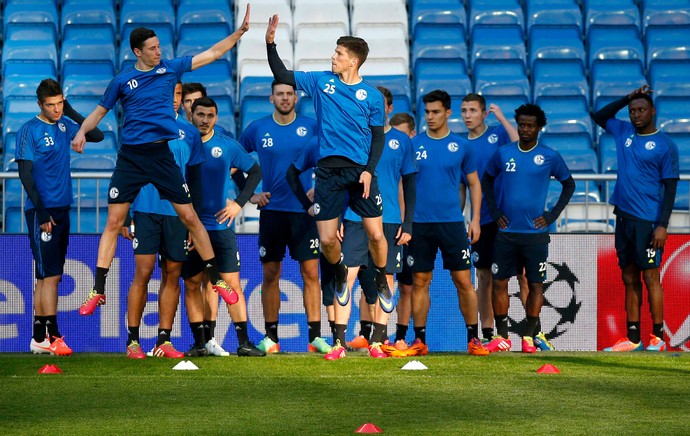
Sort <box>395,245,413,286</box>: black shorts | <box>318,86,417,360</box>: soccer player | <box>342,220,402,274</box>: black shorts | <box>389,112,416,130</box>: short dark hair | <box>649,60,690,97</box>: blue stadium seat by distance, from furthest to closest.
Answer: <box>649,60,690,97</box>: blue stadium seat < <box>389,112,416,130</box>: short dark hair < <box>395,245,413,286</box>: black shorts < <box>342,220,402,274</box>: black shorts < <box>318,86,417,360</box>: soccer player

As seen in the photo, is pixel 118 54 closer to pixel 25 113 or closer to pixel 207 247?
pixel 25 113

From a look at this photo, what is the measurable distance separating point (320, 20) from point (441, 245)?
714 cm

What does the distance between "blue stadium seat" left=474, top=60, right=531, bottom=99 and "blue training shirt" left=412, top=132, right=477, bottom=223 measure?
4.94m

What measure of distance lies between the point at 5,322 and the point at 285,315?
277cm

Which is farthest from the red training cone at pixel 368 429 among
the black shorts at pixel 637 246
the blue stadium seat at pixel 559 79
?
the blue stadium seat at pixel 559 79

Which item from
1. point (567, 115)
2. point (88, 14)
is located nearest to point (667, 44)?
point (567, 115)

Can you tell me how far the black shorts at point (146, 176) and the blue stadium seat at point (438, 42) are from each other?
24.9ft

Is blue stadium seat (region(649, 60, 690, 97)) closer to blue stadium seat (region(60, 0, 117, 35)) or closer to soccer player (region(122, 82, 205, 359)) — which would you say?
blue stadium seat (region(60, 0, 117, 35))

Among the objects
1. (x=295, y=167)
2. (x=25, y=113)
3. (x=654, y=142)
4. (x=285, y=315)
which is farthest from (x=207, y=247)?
(x=25, y=113)

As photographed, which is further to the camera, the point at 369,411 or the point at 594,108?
the point at 594,108

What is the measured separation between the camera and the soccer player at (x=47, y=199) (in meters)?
10.3

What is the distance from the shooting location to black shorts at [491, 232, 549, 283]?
10828 millimetres

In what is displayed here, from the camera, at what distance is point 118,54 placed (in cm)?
1617

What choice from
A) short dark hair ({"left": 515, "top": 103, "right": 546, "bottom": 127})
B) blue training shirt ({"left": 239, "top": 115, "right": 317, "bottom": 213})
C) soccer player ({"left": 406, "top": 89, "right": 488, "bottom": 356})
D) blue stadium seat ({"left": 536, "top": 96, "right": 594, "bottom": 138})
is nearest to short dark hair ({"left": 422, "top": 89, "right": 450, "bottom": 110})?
soccer player ({"left": 406, "top": 89, "right": 488, "bottom": 356})
